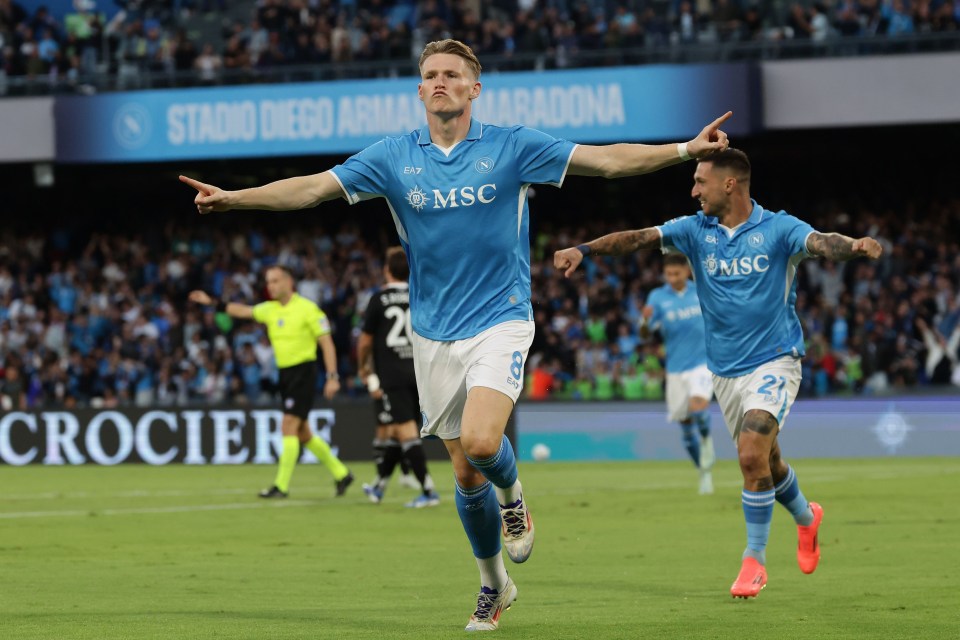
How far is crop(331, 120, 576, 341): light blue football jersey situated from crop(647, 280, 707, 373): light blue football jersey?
9.52 m

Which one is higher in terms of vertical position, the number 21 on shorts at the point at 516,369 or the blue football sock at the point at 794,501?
the number 21 on shorts at the point at 516,369

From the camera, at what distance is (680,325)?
17.0 metres

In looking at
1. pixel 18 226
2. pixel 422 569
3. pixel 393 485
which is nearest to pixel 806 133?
pixel 393 485

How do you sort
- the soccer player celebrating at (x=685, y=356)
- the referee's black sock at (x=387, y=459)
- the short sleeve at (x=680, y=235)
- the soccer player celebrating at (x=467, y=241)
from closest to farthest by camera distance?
the soccer player celebrating at (x=467, y=241), the short sleeve at (x=680, y=235), the referee's black sock at (x=387, y=459), the soccer player celebrating at (x=685, y=356)

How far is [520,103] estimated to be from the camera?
28734 mm

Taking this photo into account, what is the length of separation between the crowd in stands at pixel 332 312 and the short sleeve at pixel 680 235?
15295 millimetres

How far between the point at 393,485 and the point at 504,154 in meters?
11.9

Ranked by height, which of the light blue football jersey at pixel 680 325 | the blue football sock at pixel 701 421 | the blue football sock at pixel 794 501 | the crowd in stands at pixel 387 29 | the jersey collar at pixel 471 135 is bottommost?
the blue football sock at pixel 701 421

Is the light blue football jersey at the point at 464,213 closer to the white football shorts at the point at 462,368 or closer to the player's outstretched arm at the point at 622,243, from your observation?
the white football shorts at the point at 462,368

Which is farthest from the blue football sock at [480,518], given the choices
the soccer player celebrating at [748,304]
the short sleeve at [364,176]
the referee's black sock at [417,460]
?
the referee's black sock at [417,460]

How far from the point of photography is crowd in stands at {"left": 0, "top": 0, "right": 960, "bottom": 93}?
28156mm

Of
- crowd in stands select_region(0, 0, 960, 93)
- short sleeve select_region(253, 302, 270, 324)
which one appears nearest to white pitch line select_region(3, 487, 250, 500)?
short sleeve select_region(253, 302, 270, 324)

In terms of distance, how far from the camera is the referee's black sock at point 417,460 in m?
15.5

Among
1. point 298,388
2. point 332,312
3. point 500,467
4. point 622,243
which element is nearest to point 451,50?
point 500,467
